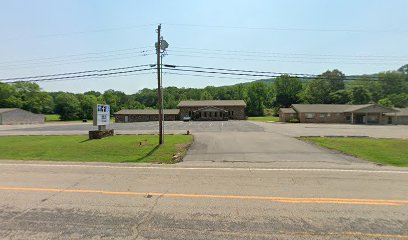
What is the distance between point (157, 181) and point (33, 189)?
3.26 meters

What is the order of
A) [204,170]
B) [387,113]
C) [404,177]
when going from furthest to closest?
[387,113]
[204,170]
[404,177]

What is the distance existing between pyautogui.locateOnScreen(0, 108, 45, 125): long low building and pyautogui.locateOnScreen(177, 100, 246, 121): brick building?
39.6 meters

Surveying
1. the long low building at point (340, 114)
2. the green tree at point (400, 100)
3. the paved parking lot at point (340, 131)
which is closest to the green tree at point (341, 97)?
the green tree at point (400, 100)

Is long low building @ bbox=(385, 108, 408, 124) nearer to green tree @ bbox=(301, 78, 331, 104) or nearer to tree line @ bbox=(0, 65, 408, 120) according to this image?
tree line @ bbox=(0, 65, 408, 120)

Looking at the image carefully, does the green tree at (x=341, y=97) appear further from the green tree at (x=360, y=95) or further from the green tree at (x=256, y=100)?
the green tree at (x=256, y=100)

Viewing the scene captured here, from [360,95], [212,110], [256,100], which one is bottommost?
[212,110]

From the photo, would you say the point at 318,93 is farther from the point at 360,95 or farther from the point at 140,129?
the point at 140,129

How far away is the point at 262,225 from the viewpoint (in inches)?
174

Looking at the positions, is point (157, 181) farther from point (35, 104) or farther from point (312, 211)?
point (35, 104)

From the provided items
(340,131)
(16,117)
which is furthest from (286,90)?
(16,117)

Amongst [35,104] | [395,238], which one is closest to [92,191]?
[395,238]

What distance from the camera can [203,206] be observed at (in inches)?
212

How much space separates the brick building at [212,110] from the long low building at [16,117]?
130 ft

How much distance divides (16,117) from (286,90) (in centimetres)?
9076
